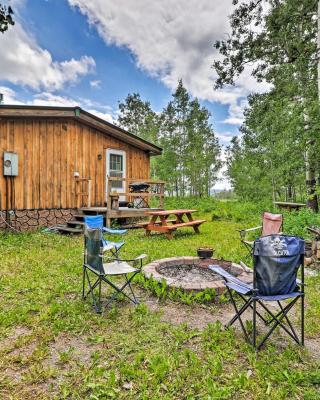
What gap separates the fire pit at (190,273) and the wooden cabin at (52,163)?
14.3 feet

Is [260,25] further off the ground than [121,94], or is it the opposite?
[121,94]

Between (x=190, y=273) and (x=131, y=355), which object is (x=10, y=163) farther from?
(x=131, y=355)

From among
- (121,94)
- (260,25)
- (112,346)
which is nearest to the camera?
(112,346)

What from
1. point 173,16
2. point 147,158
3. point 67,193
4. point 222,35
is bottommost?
point 67,193

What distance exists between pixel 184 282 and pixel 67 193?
20.7 ft

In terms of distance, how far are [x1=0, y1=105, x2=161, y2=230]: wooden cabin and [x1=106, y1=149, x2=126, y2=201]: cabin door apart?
0.12 ft

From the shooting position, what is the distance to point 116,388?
2.04 m

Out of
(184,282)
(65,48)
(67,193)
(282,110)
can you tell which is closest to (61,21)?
(65,48)

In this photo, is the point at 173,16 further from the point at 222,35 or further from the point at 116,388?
Answer: the point at 116,388

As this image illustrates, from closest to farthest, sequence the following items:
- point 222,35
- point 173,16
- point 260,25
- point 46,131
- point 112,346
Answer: point 112,346, point 46,131, point 260,25, point 222,35, point 173,16

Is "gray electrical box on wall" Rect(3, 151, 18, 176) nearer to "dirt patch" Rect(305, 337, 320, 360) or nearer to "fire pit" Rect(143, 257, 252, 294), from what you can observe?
"fire pit" Rect(143, 257, 252, 294)

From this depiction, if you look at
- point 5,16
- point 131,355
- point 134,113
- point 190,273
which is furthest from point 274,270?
point 134,113

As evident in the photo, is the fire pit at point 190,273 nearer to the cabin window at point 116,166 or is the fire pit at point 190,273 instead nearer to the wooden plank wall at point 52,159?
the wooden plank wall at point 52,159

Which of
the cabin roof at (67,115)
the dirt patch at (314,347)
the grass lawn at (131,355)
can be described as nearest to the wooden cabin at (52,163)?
the cabin roof at (67,115)
